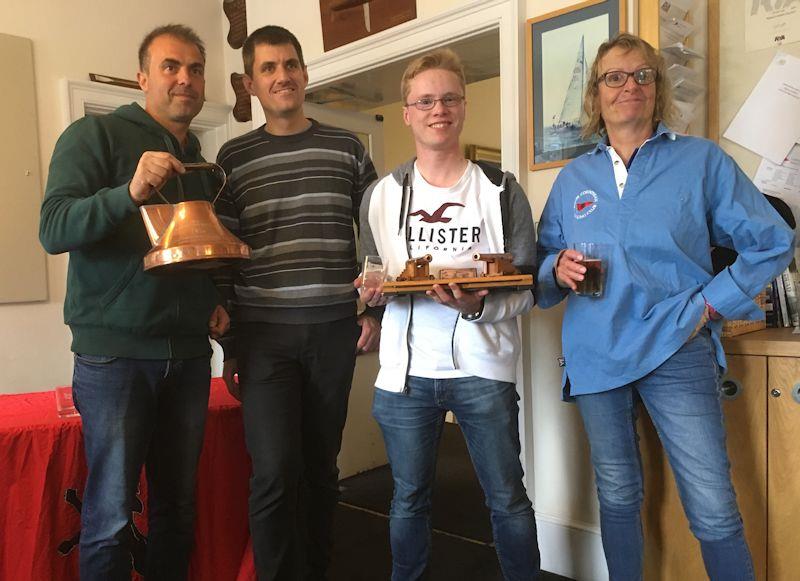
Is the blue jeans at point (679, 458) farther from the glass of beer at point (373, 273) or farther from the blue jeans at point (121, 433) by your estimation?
the blue jeans at point (121, 433)

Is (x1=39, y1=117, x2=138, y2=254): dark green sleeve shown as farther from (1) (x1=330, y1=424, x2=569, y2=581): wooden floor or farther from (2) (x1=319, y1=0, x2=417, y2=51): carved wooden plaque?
(2) (x1=319, y1=0, x2=417, y2=51): carved wooden plaque

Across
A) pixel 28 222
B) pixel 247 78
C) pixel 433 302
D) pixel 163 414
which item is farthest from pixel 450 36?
pixel 28 222

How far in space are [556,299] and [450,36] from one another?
1345 millimetres

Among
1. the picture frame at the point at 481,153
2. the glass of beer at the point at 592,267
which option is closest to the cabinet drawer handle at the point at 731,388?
the glass of beer at the point at 592,267

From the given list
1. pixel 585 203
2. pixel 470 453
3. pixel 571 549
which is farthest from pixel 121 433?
pixel 571 549

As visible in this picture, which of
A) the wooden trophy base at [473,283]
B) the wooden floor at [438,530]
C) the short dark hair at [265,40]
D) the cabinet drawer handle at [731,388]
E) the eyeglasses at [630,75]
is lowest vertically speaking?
the wooden floor at [438,530]

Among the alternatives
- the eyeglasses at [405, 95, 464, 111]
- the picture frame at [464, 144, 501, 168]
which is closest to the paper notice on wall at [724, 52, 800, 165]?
the eyeglasses at [405, 95, 464, 111]

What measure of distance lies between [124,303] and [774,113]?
2.07m

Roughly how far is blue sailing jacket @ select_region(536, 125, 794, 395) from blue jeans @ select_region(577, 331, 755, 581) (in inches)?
2.2

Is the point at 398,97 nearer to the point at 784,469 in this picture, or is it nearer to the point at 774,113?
the point at 774,113

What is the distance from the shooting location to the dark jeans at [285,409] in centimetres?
171

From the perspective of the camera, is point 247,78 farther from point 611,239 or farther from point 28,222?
point 28,222

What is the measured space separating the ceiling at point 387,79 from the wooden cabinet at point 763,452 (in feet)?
4.91

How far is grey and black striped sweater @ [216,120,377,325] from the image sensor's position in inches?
69.1
